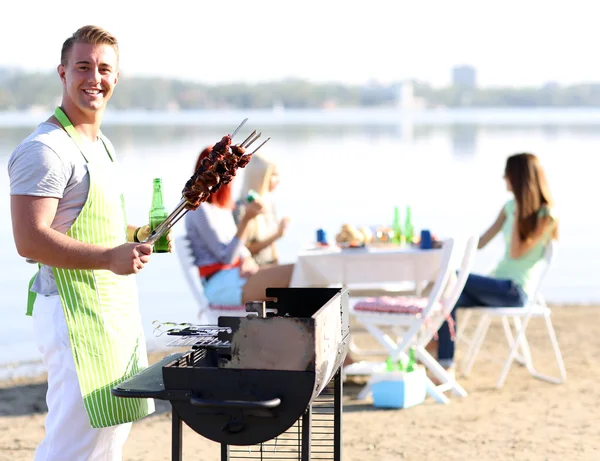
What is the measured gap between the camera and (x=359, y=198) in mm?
20531

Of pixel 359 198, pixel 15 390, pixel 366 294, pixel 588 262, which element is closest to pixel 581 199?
pixel 359 198

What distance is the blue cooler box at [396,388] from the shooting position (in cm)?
591

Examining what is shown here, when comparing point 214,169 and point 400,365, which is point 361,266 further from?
point 214,169

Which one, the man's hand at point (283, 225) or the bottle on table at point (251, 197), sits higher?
the bottle on table at point (251, 197)

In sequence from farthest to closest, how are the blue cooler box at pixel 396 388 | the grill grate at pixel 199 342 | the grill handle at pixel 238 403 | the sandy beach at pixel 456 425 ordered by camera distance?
the blue cooler box at pixel 396 388 < the sandy beach at pixel 456 425 < the grill grate at pixel 199 342 < the grill handle at pixel 238 403

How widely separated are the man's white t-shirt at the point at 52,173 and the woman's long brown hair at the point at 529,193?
3.96 meters

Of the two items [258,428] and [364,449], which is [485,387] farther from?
[258,428]

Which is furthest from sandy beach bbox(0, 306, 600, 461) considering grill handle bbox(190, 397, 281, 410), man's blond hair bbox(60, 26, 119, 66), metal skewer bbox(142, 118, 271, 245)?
man's blond hair bbox(60, 26, 119, 66)

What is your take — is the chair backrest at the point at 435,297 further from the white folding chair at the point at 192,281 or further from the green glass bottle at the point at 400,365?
the white folding chair at the point at 192,281

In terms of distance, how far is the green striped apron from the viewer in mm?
3307

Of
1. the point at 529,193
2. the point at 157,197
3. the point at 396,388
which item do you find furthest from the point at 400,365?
the point at 157,197

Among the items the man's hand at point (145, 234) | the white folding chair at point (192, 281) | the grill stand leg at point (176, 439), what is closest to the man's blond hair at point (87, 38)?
the man's hand at point (145, 234)

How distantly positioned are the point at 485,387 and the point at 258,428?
12.3 feet

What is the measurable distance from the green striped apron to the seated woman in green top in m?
3.48
